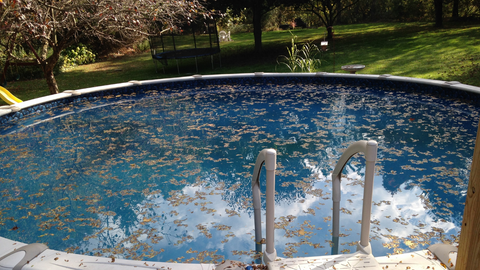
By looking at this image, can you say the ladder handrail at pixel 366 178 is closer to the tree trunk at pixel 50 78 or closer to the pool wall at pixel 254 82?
the pool wall at pixel 254 82

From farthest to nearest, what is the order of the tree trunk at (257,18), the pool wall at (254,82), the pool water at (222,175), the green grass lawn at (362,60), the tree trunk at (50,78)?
1. the tree trunk at (257,18)
2. the green grass lawn at (362,60)
3. the tree trunk at (50,78)
4. the pool wall at (254,82)
5. the pool water at (222,175)

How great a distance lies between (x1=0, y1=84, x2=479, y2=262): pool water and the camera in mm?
3270

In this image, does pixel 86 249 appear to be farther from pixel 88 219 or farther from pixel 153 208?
pixel 153 208

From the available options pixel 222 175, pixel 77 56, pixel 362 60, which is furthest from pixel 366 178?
pixel 77 56

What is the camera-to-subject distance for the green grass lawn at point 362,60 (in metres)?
9.47

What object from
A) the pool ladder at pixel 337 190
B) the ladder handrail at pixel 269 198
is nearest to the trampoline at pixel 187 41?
the ladder handrail at pixel 269 198

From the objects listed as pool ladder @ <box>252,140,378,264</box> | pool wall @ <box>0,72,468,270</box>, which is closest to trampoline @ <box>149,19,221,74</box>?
pool wall @ <box>0,72,468,270</box>

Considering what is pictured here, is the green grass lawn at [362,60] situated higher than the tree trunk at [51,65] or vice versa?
the tree trunk at [51,65]

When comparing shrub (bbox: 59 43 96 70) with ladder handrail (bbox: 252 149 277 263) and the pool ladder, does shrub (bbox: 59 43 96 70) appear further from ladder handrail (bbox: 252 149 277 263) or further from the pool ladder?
the pool ladder

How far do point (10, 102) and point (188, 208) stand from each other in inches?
218

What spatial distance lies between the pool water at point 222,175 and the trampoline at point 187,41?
478 centimetres

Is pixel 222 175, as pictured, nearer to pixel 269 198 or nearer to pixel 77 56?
pixel 269 198

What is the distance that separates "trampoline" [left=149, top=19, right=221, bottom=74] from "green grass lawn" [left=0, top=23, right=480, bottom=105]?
0.58 m

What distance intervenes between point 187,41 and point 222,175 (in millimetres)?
8757
